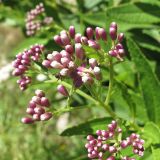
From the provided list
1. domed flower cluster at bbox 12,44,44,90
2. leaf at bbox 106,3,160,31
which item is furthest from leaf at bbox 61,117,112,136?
leaf at bbox 106,3,160,31

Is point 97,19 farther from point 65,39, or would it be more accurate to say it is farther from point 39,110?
point 39,110

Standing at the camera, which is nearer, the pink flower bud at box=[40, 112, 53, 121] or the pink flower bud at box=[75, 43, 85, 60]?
the pink flower bud at box=[75, 43, 85, 60]

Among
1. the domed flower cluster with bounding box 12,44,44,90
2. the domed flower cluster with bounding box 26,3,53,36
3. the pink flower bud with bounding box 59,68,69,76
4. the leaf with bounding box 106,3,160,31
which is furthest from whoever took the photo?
the domed flower cluster with bounding box 26,3,53,36

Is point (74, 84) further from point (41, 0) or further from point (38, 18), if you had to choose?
point (41, 0)

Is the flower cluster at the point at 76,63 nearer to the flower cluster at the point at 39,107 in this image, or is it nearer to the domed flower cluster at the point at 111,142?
the flower cluster at the point at 39,107

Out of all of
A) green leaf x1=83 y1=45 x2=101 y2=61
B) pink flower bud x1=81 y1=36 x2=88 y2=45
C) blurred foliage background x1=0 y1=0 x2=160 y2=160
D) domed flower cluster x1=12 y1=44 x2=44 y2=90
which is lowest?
blurred foliage background x1=0 y1=0 x2=160 y2=160

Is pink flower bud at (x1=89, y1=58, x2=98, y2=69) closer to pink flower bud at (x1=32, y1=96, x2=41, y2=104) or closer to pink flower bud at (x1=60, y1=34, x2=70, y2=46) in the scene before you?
pink flower bud at (x1=60, y1=34, x2=70, y2=46)
